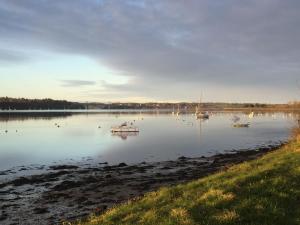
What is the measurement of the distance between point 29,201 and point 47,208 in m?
2.64

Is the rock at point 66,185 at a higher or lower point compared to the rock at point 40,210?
lower

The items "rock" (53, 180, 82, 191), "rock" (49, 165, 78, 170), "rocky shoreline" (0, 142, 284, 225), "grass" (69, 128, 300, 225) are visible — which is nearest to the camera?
"grass" (69, 128, 300, 225)

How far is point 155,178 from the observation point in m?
29.8

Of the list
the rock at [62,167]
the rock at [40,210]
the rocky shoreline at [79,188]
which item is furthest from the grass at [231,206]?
the rock at [62,167]

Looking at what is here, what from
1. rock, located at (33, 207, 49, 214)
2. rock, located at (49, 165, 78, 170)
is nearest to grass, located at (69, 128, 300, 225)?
rock, located at (33, 207, 49, 214)

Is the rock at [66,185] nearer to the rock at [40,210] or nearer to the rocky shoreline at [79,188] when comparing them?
the rocky shoreline at [79,188]

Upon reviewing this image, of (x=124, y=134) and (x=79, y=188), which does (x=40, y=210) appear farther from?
(x=124, y=134)

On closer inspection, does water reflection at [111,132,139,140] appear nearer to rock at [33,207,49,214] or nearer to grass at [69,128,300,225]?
rock at [33,207,49,214]

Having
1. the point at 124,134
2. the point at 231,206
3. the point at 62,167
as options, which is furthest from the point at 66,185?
the point at 124,134

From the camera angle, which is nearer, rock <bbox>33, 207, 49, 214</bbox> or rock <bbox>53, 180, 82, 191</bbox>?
rock <bbox>33, 207, 49, 214</bbox>

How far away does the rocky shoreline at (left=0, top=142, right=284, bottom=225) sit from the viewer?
20438 millimetres

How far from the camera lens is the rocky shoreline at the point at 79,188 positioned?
2044 centimetres

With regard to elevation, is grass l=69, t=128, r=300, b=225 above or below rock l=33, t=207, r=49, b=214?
above

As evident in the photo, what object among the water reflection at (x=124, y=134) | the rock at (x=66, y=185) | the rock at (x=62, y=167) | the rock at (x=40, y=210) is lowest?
the rock at (x=62, y=167)
